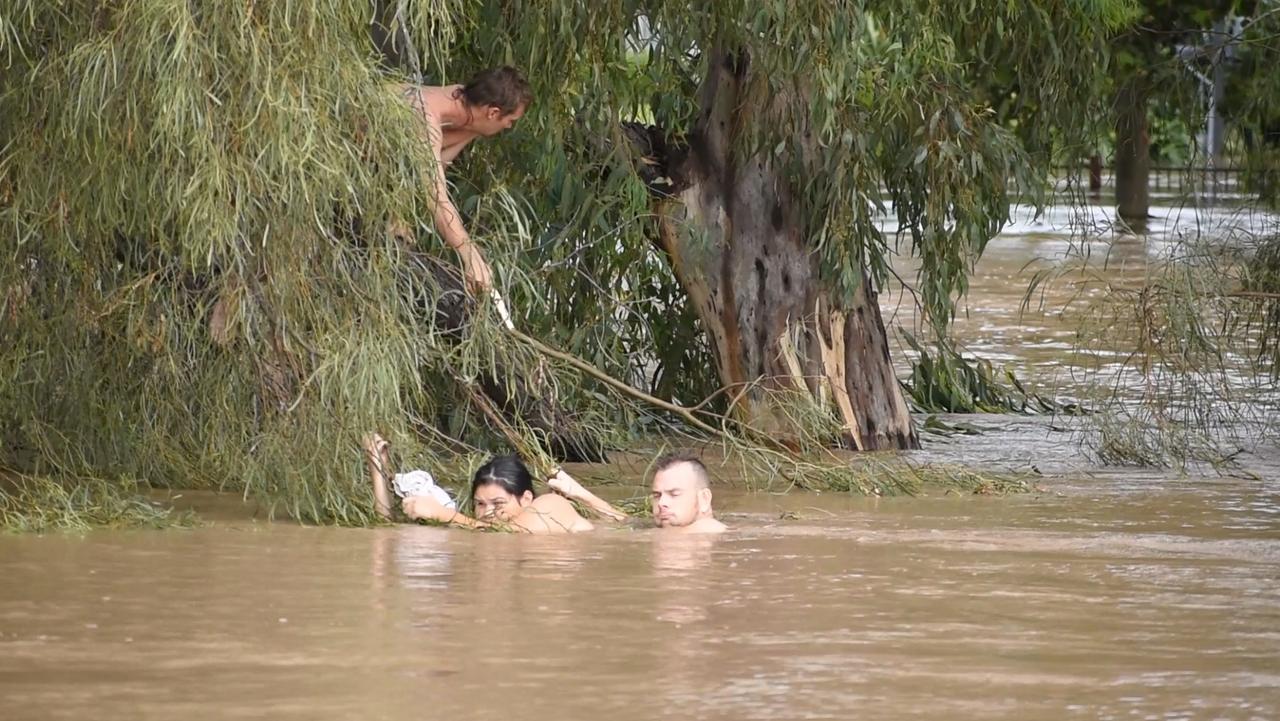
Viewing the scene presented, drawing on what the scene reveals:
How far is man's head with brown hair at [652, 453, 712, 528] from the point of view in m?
8.73

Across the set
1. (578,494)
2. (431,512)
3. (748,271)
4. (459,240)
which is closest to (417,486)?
(431,512)

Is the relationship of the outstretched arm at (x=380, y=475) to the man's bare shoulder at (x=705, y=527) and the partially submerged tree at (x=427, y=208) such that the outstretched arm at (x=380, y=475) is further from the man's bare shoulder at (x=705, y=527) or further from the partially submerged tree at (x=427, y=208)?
the man's bare shoulder at (x=705, y=527)

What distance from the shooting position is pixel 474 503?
8773 mm

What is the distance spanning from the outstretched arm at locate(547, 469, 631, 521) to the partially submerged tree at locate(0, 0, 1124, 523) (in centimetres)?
47

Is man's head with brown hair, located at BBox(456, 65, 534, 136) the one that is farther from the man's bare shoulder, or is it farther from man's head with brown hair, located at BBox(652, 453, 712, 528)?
the man's bare shoulder

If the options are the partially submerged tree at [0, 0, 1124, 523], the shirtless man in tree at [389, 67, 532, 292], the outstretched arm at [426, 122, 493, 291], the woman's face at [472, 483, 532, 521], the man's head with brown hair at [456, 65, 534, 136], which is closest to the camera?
the partially submerged tree at [0, 0, 1124, 523]

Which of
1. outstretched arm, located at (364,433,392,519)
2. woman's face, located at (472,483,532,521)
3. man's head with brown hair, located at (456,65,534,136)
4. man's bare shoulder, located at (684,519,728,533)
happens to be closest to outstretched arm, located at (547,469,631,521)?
woman's face, located at (472,483,532,521)

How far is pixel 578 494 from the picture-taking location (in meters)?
9.05

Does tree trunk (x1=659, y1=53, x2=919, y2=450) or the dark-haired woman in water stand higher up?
tree trunk (x1=659, y1=53, x2=919, y2=450)

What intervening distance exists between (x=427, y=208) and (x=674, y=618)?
8.01 feet

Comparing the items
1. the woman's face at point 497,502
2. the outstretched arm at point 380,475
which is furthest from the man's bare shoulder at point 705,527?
the outstretched arm at point 380,475

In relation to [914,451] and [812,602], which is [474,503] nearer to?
[812,602]

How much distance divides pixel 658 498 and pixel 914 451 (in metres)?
3.53

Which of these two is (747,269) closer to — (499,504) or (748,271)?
(748,271)
